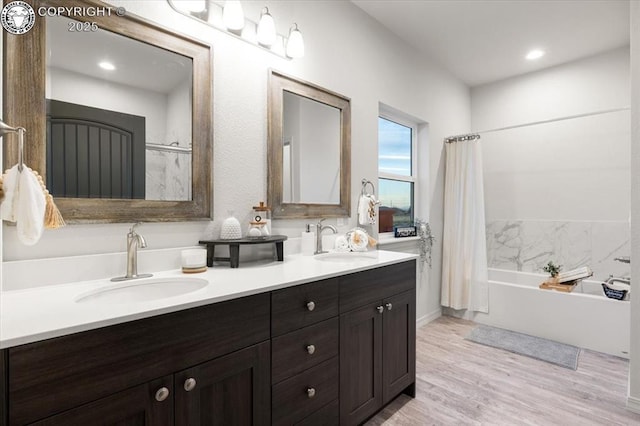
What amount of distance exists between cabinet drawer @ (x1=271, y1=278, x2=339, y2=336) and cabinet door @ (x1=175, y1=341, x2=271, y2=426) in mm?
103

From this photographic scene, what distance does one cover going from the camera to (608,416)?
1.74 meters

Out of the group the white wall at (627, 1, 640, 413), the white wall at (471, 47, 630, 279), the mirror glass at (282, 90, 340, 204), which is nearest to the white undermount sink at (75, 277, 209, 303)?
the mirror glass at (282, 90, 340, 204)

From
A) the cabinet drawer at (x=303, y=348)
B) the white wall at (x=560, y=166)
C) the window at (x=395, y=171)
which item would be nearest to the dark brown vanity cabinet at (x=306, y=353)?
the cabinet drawer at (x=303, y=348)

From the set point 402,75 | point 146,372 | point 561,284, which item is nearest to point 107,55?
point 146,372

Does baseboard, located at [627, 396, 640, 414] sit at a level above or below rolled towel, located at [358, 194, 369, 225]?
below

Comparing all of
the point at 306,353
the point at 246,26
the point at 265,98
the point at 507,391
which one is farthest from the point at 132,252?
the point at 507,391

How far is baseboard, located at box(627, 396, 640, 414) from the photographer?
1.79 metres

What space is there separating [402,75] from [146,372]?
2.88m

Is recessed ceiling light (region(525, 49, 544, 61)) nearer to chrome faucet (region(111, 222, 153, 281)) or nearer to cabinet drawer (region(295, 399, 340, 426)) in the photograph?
cabinet drawer (region(295, 399, 340, 426))

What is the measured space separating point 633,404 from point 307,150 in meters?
2.44

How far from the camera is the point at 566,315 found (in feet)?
8.78

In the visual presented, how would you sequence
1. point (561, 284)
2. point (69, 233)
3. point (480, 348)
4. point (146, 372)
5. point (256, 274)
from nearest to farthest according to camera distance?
point (146, 372)
point (69, 233)
point (256, 274)
point (480, 348)
point (561, 284)

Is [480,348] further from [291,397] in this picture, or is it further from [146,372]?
[146,372]

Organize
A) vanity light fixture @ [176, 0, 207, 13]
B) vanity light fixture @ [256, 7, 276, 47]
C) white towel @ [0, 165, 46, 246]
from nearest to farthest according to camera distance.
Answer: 1. white towel @ [0, 165, 46, 246]
2. vanity light fixture @ [176, 0, 207, 13]
3. vanity light fixture @ [256, 7, 276, 47]
